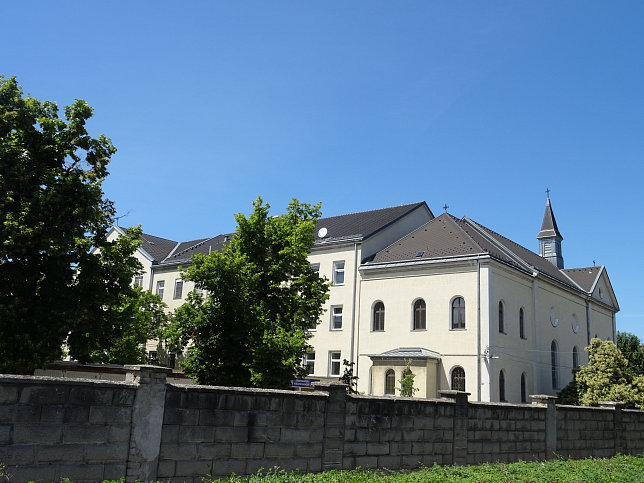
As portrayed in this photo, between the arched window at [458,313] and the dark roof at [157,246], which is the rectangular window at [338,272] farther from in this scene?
the dark roof at [157,246]

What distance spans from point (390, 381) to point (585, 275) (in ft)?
71.6

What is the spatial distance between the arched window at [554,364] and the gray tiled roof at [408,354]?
964 cm

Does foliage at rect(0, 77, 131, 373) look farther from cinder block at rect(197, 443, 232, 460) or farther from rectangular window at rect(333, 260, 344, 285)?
rectangular window at rect(333, 260, 344, 285)

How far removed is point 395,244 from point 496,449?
22695 mm

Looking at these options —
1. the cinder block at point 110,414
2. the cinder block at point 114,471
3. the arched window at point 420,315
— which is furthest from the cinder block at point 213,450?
the arched window at point 420,315

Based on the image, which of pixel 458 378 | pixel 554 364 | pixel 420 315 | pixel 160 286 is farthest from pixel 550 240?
pixel 160 286

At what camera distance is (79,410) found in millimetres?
7902

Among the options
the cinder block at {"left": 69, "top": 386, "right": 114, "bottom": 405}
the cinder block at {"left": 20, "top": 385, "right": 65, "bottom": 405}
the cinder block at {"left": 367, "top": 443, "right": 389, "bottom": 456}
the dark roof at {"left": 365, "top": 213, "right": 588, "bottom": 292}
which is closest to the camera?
the cinder block at {"left": 20, "top": 385, "right": 65, "bottom": 405}

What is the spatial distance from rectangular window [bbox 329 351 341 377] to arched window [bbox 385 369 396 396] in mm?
4309

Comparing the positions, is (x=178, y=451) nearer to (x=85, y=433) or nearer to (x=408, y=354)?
(x=85, y=433)

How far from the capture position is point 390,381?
3186 cm

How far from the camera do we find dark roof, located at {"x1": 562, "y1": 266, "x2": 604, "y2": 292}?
43578mm

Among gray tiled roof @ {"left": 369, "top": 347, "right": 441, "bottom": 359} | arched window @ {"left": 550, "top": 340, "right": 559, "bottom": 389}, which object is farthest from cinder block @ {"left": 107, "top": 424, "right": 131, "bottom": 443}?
arched window @ {"left": 550, "top": 340, "right": 559, "bottom": 389}

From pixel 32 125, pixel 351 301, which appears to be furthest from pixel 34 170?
pixel 351 301
